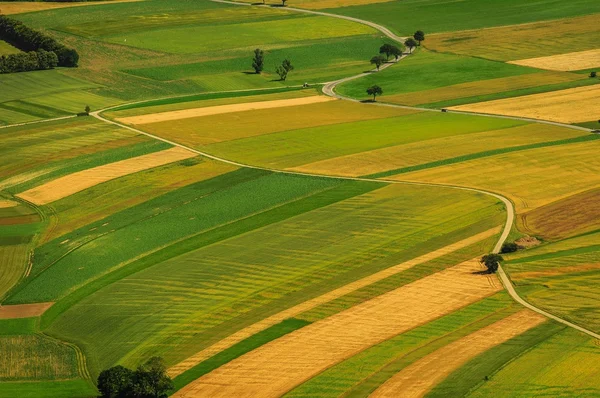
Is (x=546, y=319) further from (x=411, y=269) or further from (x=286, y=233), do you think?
(x=286, y=233)

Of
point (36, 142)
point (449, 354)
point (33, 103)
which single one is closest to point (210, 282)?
point (449, 354)

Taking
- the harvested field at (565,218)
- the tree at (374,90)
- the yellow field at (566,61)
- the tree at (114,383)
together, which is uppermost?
the yellow field at (566,61)

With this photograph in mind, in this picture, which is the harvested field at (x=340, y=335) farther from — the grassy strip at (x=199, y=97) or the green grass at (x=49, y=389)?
the grassy strip at (x=199, y=97)

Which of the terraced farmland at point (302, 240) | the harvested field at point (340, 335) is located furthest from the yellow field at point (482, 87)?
the harvested field at point (340, 335)

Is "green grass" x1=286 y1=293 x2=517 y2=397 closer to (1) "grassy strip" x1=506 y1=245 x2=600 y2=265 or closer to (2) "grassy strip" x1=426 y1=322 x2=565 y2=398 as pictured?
(2) "grassy strip" x1=426 y1=322 x2=565 y2=398

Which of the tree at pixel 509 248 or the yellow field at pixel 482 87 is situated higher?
the yellow field at pixel 482 87

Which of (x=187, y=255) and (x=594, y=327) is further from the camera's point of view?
(x=187, y=255)
